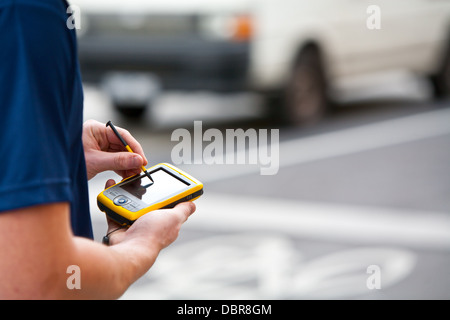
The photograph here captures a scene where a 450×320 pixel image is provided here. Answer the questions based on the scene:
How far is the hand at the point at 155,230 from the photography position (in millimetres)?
1534

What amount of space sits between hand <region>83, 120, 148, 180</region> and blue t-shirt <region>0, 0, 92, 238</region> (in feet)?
2.03

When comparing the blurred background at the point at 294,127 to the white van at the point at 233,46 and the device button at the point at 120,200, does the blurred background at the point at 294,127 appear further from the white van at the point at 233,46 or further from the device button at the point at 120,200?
the device button at the point at 120,200

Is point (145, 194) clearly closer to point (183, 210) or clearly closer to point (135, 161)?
point (135, 161)

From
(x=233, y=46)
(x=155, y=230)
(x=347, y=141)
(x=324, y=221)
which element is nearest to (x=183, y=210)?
(x=155, y=230)

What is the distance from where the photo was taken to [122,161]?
6.00ft

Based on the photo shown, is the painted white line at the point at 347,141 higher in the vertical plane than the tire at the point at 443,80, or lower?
lower

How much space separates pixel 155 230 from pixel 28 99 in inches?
19.2

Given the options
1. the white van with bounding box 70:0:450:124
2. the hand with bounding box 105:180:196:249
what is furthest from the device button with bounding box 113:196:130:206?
the white van with bounding box 70:0:450:124

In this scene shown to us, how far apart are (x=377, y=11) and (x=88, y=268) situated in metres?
7.82

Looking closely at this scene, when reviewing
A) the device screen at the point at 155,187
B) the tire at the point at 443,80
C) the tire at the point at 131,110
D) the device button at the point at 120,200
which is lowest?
the device button at the point at 120,200

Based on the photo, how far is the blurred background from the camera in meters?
4.51

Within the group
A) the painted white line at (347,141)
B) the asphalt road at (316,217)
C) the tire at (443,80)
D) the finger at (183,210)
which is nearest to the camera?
the finger at (183,210)

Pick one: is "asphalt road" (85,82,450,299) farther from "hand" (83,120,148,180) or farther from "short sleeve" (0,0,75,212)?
"short sleeve" (0,0,75,212)

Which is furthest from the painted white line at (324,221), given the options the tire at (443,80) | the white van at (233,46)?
the tire at (443,80)
